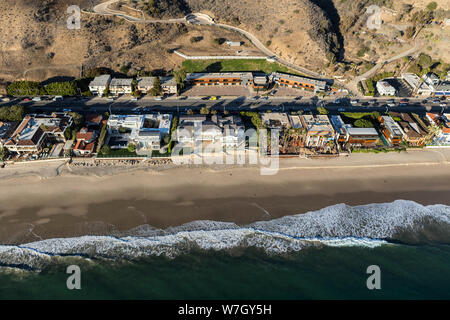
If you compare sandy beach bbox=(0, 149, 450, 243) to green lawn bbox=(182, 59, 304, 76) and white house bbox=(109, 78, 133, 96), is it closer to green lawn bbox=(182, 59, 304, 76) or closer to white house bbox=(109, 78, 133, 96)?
white house bbox=(109, 78, 133, 96)

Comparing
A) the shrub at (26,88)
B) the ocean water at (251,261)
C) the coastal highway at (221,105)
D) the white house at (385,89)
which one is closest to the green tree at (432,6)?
the white house at (385,89)

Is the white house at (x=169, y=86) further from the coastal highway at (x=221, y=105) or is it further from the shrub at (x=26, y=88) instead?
the shrub at (x=26, y=88)

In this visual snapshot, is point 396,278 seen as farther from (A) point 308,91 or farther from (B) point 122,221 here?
(A) point 308,91

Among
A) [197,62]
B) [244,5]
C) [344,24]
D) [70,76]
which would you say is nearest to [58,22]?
[70,76]

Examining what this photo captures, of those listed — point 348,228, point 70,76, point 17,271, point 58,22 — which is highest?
point 58,22

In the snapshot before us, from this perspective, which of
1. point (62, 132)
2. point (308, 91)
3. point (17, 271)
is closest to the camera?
point (17, 271)
